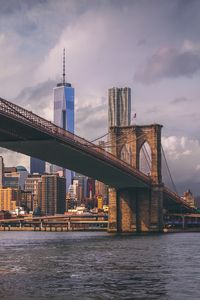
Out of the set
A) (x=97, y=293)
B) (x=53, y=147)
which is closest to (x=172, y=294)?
(x=97, y=293)

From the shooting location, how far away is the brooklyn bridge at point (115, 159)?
80000 millimetres

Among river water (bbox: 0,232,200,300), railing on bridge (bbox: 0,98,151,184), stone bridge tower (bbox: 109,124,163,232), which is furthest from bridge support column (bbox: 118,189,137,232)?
river water (bbox: 0,232,200,300)

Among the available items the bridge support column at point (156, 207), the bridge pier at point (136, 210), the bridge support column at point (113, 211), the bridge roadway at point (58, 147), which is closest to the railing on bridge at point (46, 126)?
the bridge roadway at point (58, 147)

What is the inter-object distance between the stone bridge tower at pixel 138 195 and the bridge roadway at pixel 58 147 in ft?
9.90

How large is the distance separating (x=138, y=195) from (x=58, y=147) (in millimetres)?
39971

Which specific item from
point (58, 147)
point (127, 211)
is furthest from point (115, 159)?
point (127, 211)

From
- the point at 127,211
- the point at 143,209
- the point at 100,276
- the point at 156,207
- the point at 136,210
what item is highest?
the point at 156,207

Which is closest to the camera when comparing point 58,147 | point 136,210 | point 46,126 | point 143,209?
point 46,126

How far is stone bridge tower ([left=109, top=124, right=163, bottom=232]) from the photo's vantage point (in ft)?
412

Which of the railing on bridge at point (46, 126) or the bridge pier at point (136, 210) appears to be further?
the bridge pier at point (136, 210)

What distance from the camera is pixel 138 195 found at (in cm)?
12731

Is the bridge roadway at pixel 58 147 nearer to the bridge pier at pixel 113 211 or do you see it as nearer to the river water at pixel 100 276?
the bridge pier at pixel 113 211

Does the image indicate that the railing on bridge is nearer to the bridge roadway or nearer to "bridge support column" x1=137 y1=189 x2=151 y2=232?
the bridge roadway

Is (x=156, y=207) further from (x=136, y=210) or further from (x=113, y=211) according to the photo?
(x=113, y=211)
